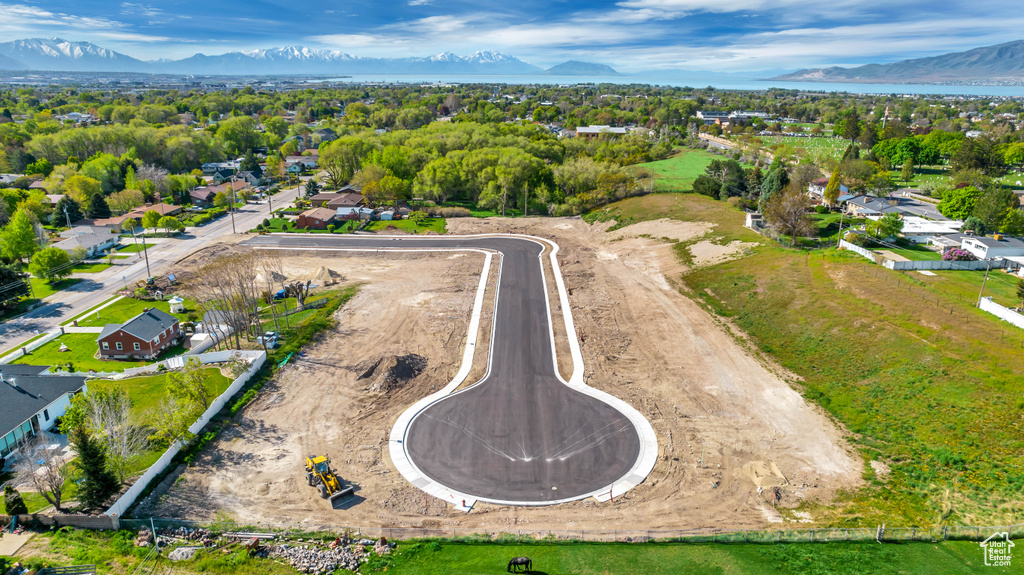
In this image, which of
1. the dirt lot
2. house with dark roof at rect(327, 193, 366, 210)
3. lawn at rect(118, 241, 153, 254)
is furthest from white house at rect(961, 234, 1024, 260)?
lawn at rect(118, 241, 153, 254)

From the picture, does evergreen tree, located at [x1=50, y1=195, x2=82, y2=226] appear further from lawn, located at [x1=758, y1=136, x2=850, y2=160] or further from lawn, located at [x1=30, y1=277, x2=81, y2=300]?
lawn, located at [x1=758, y1=136, x2=850, y2=160]

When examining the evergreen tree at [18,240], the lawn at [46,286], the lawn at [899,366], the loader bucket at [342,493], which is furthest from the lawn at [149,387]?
the lawn at [899,366]

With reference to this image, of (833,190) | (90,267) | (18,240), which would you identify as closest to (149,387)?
(90,267)

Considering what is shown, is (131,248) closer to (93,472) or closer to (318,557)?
(93,472)

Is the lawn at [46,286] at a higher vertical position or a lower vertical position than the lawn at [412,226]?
lower

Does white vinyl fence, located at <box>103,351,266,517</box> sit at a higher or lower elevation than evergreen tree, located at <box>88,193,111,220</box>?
lower

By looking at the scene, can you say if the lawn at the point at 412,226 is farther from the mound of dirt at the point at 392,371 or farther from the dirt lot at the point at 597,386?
the mound of dirt at the point at 392,371

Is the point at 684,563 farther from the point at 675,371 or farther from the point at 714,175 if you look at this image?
the point at 714,175
